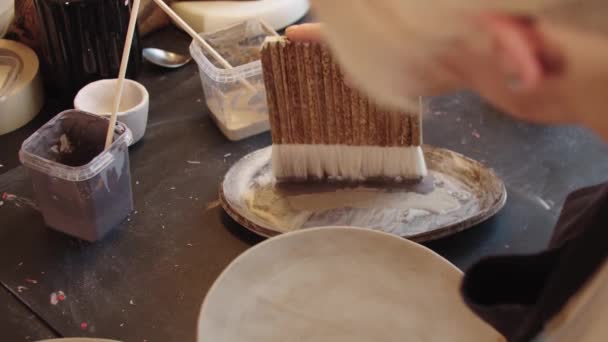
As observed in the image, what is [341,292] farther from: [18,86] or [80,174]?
[18,86]

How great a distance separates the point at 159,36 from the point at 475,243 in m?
0.53

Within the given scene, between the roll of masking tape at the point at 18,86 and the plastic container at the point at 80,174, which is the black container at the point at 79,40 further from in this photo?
the plastic container at the point at 80,174

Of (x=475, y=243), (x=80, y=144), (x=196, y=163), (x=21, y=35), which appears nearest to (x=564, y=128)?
(x=475, y=243)

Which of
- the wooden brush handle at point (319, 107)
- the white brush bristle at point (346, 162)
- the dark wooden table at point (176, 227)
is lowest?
the dark wooden table at point (176, 227)

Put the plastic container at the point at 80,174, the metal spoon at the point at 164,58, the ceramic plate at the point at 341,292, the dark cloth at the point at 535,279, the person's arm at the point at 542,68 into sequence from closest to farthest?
1. the person's arm at the point at 542,68
2. the dark cloth at the point at 535,279
3. the ceramic plate at the point at 341,292
4. the plastic container at the point at 80,174
5. the metal spoon at the point at 164,58

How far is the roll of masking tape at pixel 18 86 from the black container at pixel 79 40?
0.07 ft

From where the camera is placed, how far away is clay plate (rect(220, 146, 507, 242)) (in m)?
0.60

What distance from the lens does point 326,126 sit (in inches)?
24.7

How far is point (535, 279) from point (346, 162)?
0.95 feet

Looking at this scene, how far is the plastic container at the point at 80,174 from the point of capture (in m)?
0.58

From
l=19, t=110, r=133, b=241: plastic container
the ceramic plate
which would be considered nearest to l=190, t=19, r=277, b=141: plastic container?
l=19, t=110, r=133, b=241: plastic container

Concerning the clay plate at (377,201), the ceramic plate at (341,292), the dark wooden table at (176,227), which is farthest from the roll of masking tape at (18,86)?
the ceramic plate at (341,292)

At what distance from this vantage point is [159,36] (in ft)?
3.01

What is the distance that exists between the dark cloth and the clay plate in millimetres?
194
